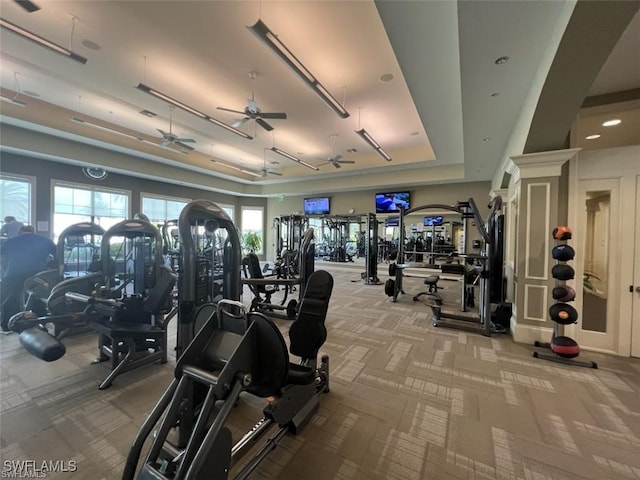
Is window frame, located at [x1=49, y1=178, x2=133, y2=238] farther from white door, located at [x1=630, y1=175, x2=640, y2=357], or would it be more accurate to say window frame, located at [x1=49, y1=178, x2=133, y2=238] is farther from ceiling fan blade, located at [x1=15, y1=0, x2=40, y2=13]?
white door, located at [x1=630, y1=175, x2=640, y2=357]

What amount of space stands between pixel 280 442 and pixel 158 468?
2.66ft

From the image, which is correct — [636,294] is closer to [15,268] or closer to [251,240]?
[15,268]

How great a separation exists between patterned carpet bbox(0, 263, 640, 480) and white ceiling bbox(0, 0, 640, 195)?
124 inches

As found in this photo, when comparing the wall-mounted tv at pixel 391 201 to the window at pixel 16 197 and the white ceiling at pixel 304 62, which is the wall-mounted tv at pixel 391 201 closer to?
the white ceiling at pixel 304 62

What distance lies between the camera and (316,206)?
12523mm

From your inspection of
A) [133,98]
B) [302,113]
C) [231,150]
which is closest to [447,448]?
[302,113]

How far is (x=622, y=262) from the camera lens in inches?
129

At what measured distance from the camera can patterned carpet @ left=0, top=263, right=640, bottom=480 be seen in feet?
5.65

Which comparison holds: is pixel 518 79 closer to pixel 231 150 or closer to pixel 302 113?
pixel 302 113

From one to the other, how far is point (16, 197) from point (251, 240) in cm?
782

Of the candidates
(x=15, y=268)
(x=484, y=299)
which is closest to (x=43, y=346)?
(x=15, y=268)

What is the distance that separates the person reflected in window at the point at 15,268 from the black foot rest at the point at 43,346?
241 cm

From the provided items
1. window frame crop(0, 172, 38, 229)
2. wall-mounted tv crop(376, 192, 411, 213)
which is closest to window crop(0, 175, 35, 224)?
window frame crop(0, 172, 38, 229)

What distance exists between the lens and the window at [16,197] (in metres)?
6.79
